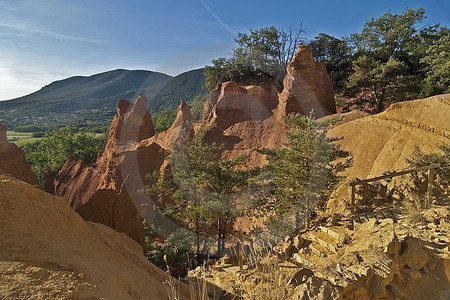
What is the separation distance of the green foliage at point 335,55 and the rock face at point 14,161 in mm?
28118

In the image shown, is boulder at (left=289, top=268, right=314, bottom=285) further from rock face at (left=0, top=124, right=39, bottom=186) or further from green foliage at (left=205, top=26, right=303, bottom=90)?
green foliage at (left=205, top=26, right=303, bottom=90)

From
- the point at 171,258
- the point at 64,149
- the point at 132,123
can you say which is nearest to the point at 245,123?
the point at 132,123

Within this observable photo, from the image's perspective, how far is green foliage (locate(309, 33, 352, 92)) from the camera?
2825cm

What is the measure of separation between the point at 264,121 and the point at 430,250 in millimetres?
17936

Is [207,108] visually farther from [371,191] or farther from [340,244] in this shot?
[340,244]

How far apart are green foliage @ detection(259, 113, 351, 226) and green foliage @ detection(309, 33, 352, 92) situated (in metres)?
22.4

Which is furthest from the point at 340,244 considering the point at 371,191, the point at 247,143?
the point at 247,143

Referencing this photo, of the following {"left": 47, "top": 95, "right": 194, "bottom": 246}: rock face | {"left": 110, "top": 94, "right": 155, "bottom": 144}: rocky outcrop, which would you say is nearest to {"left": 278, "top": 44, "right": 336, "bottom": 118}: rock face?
{"left": 47, "top": 95, "right": 194, "bottom": 246}: rock face

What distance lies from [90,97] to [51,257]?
117882 mm

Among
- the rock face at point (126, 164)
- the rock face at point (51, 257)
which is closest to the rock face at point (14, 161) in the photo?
the rock face at point (126, 164)

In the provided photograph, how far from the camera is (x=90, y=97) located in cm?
10406

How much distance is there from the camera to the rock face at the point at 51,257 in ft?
7.07

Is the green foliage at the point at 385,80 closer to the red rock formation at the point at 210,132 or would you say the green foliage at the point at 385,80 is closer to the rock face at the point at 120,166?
the red rock formation at the point at 210,132

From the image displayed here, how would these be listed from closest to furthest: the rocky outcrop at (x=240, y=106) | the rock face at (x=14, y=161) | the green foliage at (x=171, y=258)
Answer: the green foliage at (x=171, y=258), the rock face at (x=14, y=161), the rocky outcrop at (x=240, y=106)
